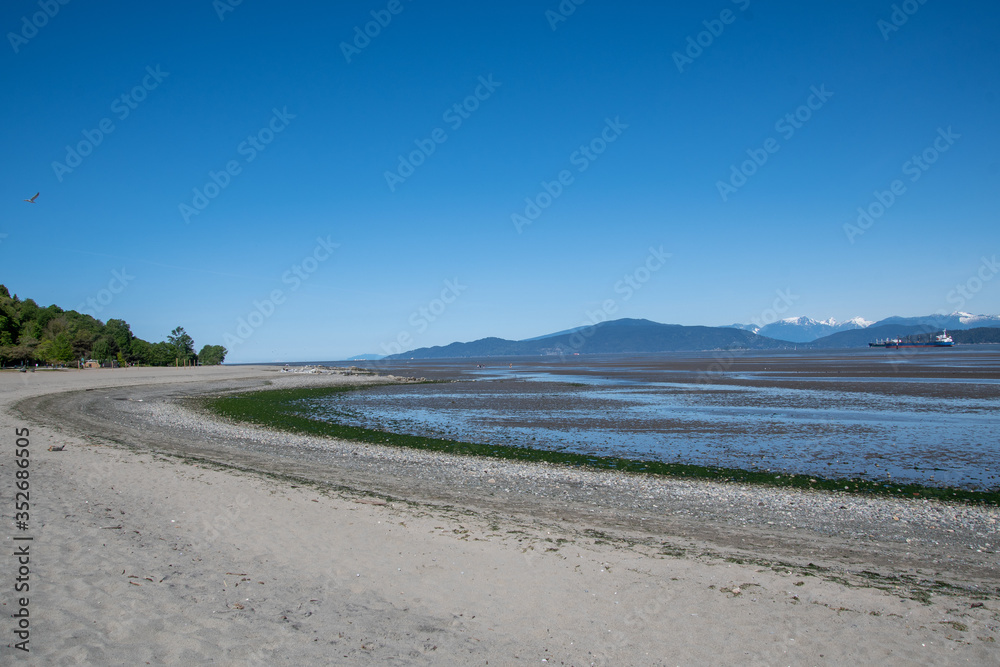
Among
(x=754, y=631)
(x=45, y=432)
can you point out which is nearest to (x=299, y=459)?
(x=45, y=432)

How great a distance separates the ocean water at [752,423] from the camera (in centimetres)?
1770

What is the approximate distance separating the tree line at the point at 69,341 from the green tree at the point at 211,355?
21602 millimetres

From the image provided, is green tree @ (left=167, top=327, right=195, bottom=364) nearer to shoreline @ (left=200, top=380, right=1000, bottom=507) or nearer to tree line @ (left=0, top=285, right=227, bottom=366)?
tree line @ (left=0, top=285, right=227, bottom=366)

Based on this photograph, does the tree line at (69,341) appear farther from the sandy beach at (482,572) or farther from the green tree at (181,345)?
→ the sandy beach at (482,572)

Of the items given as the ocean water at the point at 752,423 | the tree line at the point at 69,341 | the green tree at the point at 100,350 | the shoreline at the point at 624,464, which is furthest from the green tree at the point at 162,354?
the shoreline at the point at 624,464

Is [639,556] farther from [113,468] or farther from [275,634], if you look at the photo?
[113,468]

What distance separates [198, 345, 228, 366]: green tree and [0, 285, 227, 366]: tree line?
2160cm

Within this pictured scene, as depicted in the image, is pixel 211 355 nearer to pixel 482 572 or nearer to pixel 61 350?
pixel 61 350

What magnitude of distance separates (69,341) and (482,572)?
11880 centimetres

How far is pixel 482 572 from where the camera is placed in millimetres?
8203

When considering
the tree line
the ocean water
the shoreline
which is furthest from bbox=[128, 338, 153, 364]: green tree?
the shoreline

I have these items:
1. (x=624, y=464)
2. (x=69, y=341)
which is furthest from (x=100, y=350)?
(x=624, y=464)

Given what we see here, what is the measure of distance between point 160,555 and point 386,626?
13.5 ft

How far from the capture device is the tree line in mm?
86875
